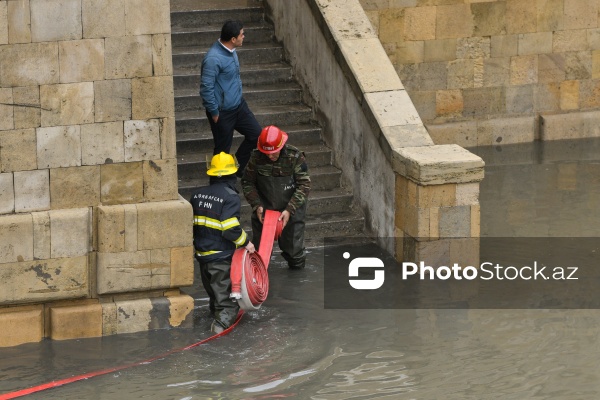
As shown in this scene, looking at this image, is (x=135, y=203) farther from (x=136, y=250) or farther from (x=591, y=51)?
(x=591, y=51)

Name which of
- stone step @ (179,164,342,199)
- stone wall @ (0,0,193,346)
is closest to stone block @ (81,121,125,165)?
stone wall @ (0,0,193,346)

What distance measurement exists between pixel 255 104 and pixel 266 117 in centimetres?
33

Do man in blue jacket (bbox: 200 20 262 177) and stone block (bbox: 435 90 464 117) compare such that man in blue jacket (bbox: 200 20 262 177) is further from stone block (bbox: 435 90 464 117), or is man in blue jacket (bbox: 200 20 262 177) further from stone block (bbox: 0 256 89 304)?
stone block (bbox: 435 90 464 117)

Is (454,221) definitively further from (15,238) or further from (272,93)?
(15,238)

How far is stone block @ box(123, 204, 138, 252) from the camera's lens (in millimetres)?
10711

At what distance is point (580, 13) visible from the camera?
1703cm

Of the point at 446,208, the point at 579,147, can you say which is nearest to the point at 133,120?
the point at 446,208

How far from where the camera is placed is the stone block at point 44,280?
34.5ft

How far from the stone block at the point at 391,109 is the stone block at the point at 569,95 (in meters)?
4.54

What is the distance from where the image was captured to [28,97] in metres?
10.4

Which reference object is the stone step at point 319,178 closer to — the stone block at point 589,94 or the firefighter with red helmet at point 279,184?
the firefighter with red helmet at point 279,184

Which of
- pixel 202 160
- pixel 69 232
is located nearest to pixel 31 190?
pixel 69 232

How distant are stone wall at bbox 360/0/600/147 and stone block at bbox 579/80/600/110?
0.04ft

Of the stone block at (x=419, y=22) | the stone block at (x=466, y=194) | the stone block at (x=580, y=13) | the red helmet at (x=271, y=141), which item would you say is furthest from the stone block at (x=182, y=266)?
the stone block at (x=580, y=13)
